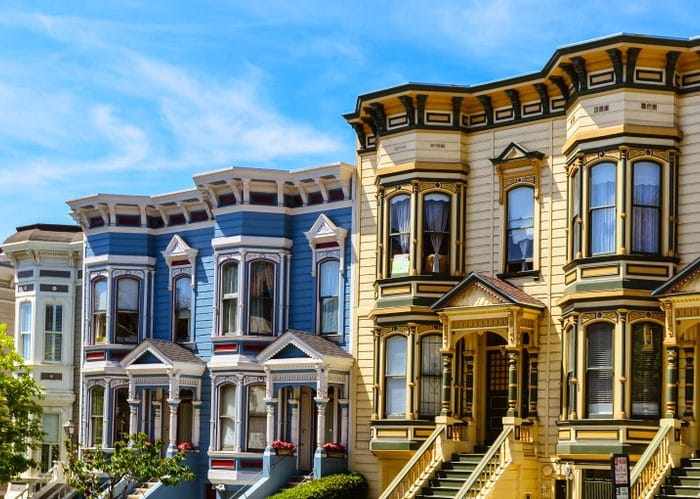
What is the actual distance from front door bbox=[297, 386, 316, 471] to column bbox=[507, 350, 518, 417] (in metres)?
7.86

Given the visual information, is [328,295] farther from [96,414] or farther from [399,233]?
[96,414]

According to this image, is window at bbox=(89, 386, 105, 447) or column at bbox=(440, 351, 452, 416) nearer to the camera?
column at bbox=(440, 351, 452, 416)

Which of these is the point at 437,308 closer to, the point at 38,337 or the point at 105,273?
the point at 105,273

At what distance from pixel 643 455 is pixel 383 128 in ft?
38.1

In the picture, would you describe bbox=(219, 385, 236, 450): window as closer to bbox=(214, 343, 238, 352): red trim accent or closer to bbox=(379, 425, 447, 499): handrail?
bbox=(214, 343, 238, 352): red trim accent

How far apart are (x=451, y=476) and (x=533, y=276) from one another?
510cm

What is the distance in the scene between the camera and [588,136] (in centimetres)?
3055

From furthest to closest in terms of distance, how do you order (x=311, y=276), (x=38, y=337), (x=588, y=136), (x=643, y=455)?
(x=38, y=337), (x=311, y=276), (x=588, y=136), (x=643, y=455)

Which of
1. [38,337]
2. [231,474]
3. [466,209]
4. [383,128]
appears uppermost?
[383,128]

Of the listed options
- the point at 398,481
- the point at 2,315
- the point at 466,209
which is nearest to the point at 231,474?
the point at 398,481

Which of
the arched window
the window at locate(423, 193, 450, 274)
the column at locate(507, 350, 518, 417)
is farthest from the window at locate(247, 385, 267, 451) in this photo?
the column at locate(507, 350, 518, 417)

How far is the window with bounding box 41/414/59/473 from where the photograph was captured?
44438mm

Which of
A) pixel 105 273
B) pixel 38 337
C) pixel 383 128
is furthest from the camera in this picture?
pixel 38 337

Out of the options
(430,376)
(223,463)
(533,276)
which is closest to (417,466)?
(430,376)
